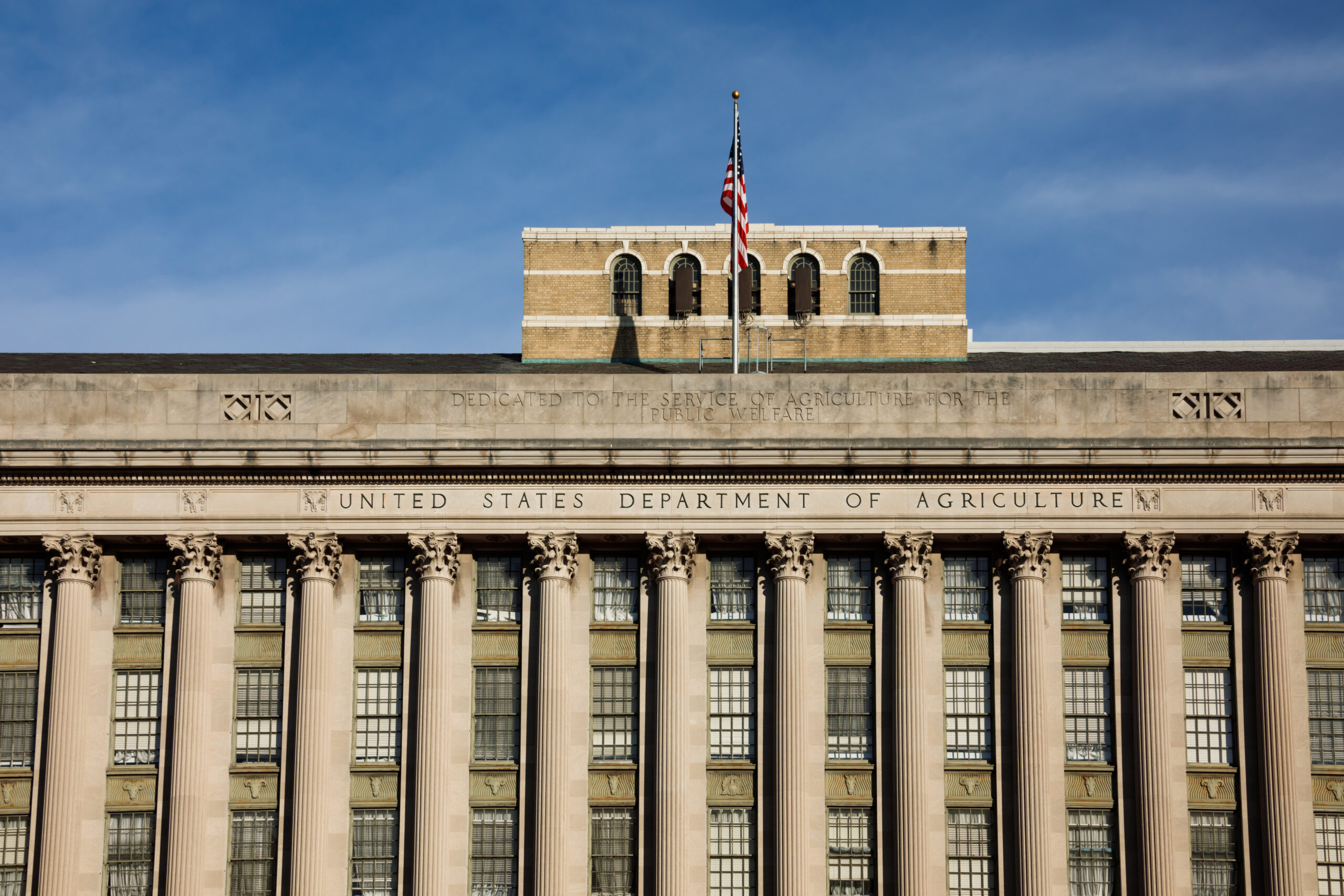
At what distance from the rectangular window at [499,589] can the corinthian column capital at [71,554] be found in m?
9.63

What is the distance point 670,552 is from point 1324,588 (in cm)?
1623

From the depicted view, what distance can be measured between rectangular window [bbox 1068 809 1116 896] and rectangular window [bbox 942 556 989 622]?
5.32 m

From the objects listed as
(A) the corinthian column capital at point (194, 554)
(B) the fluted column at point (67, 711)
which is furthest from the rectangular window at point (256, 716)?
(B) the fluted column at point (67, 711)

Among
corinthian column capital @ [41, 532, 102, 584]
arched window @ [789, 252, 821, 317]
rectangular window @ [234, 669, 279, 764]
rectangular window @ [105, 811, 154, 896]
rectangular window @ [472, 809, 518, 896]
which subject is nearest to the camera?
rectangular window @ [472, 809, 518, 896]

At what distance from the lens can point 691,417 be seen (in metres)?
46.7

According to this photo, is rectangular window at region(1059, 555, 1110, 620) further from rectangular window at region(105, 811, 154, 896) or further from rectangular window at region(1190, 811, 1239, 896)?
rectangular window at region(105, 811, 154, 896)

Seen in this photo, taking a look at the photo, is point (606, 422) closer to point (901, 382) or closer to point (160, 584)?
point (901, 382)

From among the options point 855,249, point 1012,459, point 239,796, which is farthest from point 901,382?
point 239,796

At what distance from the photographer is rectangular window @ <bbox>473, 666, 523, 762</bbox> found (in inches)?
1784

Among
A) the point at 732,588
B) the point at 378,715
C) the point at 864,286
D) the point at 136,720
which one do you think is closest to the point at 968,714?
the point at 732,588

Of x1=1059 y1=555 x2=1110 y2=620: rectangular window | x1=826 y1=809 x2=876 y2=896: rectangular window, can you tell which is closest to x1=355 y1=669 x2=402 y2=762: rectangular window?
x1=826 y1=809 x2=876 y2=896: rectangular window

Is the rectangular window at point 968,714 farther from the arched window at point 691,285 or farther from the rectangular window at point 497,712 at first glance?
the arched window at point 691,285

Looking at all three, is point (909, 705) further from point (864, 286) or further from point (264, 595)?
point (264, 595)

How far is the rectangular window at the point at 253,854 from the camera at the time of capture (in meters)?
44.7
